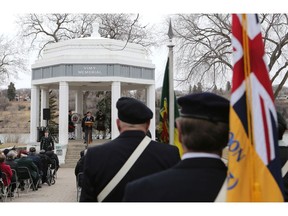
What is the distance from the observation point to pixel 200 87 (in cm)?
2522

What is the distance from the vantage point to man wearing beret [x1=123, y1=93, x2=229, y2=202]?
213 centimetres

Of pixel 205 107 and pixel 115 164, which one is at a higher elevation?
pixel 205 107

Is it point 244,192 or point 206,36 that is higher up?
point 206,36

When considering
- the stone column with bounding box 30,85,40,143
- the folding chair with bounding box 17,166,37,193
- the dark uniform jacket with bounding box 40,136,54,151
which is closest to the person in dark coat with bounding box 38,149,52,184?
the folding chair with bounding box 17,166,37,193

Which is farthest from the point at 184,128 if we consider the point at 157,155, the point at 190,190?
the point at 157,155

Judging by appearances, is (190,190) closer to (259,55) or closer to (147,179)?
(147,179)

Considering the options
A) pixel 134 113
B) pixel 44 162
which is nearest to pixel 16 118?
pixel 44 162

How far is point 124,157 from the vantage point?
3.25m

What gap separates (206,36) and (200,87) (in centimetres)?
326

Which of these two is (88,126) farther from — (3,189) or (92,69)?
(3,189)

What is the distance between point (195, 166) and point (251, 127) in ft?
1.16

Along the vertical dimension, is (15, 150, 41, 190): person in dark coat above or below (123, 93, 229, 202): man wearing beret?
below

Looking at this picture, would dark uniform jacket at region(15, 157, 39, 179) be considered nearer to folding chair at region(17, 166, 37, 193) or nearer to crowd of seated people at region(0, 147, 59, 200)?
crowd of seated people at region(0, 147, 59, 200)

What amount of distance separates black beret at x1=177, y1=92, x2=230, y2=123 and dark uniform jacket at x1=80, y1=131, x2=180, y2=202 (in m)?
0.99
